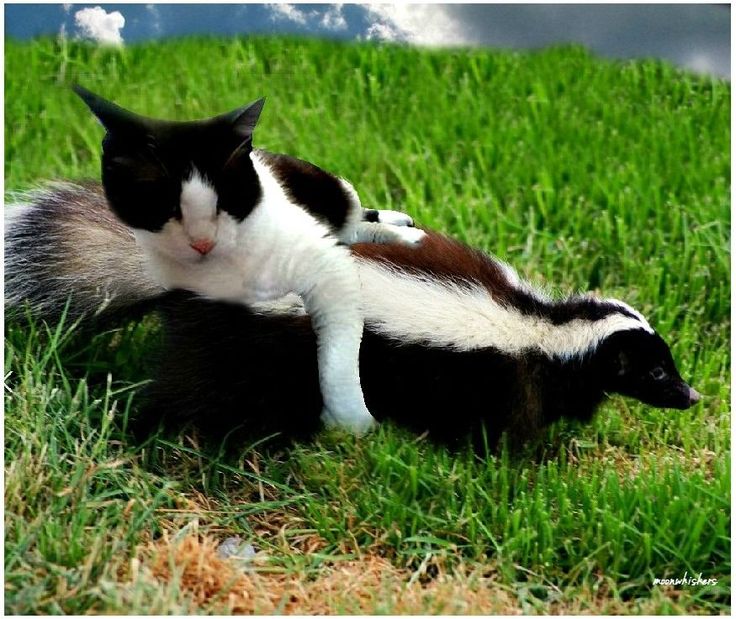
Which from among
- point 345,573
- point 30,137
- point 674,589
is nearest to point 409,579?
point 345,573

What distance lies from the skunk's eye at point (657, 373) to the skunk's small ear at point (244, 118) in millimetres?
2113

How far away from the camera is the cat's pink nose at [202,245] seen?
3646 millimetres

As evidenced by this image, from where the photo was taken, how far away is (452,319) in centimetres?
435

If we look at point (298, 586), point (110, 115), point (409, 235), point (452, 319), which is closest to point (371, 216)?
point (409, 235)

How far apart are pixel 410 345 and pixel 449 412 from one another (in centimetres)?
38

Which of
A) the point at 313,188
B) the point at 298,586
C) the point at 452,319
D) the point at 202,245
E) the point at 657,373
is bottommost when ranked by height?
the point at 298,586

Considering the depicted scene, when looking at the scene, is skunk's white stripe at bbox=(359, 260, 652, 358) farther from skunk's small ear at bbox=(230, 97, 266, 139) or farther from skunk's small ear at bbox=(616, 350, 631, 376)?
skunk's small ear at bbox=(230, 97, 266, 139)

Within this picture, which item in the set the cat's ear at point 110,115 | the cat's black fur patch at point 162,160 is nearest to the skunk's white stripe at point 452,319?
the cat's black fur patch at point 162,160

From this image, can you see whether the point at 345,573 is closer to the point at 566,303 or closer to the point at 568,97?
the point at 566,303

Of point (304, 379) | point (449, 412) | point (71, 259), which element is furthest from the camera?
point (71, 259)

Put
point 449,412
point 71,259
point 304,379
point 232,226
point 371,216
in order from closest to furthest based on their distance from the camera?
point 232,226, point 304,379, point 449,412, point 71,259, point 371,216

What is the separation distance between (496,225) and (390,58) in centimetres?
135

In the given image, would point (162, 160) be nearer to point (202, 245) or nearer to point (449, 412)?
point (202, 245)

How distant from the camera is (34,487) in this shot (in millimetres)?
3941
